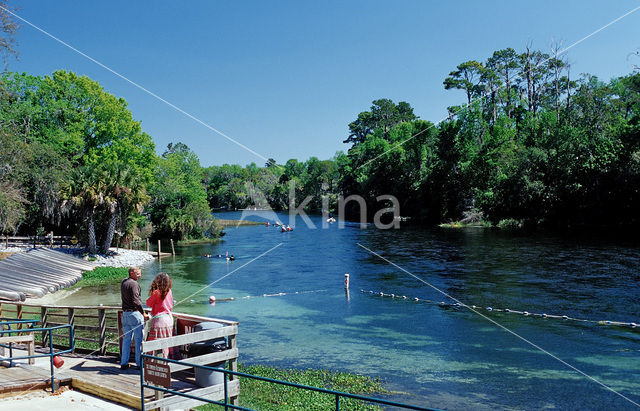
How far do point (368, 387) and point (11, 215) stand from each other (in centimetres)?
2721

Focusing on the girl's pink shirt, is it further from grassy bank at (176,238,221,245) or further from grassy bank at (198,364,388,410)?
grassy bank at (176,238,221,245)

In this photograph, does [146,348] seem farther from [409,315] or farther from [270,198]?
[270,198]

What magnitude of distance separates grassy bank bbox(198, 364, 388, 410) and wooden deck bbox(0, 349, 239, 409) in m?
3.15

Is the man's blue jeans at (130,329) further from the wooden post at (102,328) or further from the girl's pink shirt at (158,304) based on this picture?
the wooden post at (102,328)

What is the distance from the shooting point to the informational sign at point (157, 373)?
27.9ft

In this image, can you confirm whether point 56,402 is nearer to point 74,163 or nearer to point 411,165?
point 74,163

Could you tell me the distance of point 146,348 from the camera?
347 inches

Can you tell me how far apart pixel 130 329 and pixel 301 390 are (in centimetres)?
590

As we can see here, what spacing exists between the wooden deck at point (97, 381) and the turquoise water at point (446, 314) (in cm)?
700

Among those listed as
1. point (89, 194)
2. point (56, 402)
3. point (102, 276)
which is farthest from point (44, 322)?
point (89, 194)

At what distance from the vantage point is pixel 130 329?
409 inches

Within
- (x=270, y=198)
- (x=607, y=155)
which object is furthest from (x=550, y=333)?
(x=270, y=198)

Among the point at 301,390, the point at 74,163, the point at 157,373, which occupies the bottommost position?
the point at 301,390

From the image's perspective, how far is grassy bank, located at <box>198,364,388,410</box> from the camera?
1341 cm
